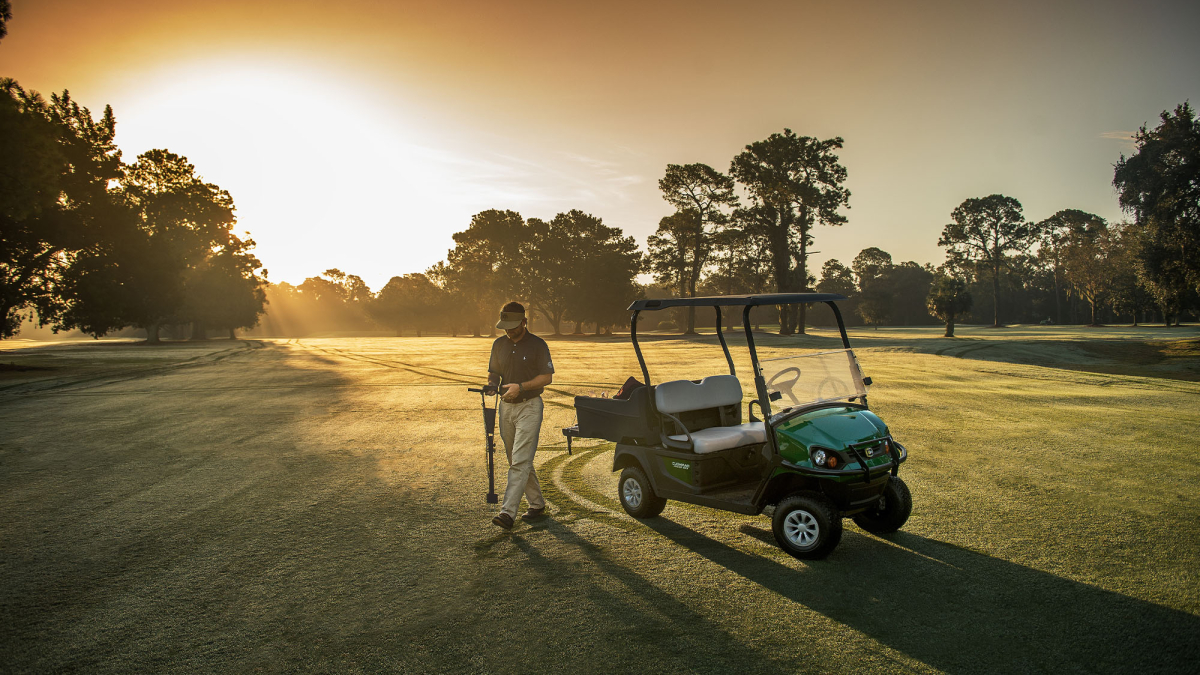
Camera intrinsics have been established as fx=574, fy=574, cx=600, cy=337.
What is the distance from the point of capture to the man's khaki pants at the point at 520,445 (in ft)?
20.0

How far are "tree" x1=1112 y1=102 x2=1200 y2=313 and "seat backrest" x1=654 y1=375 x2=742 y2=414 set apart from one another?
37.9 m

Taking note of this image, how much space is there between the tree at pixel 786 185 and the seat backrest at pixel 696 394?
163ft

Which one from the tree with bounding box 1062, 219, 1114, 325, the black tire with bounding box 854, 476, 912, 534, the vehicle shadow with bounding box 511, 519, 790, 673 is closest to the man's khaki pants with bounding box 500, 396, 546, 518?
the vehicle shadow with bounding box 511, 519, 790, 673

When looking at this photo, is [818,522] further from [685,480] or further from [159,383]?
[159,383]

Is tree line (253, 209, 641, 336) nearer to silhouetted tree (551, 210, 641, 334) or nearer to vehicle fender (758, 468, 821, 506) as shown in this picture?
silhouetted tree (551, 210, 641, 334)

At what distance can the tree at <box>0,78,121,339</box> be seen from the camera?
22.1m

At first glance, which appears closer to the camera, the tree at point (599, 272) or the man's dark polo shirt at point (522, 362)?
the man's dark polo shirt at point (522, 362)

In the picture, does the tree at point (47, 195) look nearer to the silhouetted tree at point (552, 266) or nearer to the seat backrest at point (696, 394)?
the seat backrest at point (696, 394)

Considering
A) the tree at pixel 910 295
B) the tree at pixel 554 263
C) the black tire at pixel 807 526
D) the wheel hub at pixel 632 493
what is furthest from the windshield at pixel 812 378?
the tree at pixel 910 295

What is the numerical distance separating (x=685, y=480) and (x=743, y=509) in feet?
2.25

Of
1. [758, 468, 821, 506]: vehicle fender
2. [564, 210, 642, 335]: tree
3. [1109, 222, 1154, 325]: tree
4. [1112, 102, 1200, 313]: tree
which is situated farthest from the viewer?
[564, 210, 642, 335]: tree

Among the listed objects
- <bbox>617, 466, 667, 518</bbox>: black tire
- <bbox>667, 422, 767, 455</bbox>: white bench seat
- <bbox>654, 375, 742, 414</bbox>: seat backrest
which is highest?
<bbox>654, 375, 742, 414</bbox>: seat backrest

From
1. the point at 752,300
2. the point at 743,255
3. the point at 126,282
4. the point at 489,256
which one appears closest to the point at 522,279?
the point at 489,256

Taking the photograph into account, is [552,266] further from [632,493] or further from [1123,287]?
[632,493]
